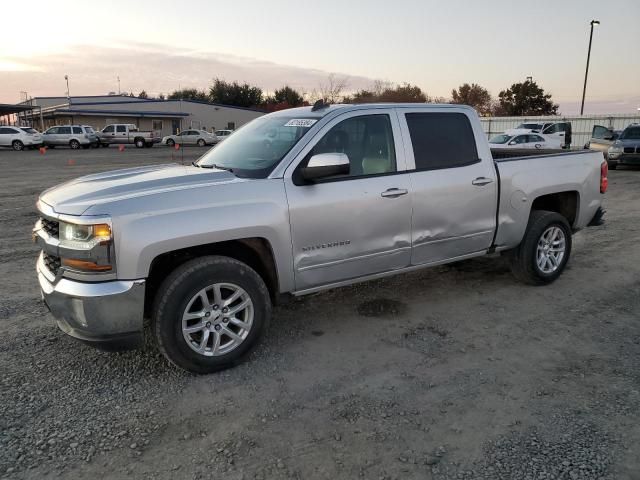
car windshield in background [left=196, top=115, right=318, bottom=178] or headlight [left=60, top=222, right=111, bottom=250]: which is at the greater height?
car windshield in background [left=196, top=115, right=318, bottom=178]

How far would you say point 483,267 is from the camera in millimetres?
6285

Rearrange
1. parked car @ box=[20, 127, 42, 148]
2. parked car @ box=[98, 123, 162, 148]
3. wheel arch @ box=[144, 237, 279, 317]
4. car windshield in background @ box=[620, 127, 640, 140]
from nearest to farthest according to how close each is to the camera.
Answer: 1. wheel arch @ box=[144, 237, 279, 317]
2. car windshield in background @ box=[620, 127, 640, 140]
3. parked car @ box=[20, 127, 42, 148]
4. parked car @ box=[98, 123, 162, 148]

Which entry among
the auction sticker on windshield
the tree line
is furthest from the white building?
the auction sticker on windshield

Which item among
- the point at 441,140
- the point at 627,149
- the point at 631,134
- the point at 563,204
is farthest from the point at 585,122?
the point at 441,140

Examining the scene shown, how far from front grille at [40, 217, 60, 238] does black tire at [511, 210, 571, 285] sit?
435 centimetres

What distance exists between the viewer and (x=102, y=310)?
124 inches

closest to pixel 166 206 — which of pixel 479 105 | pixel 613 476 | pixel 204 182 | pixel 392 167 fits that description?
pixel 204 182

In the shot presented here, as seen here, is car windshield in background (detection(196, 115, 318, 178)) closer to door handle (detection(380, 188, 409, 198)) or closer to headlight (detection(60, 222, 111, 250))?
door handle (detection(380, 188, 409, 198))

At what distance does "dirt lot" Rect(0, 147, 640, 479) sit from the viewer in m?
2.68

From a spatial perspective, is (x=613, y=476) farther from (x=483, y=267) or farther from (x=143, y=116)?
(x=143, y=116)

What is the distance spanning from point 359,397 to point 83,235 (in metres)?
2.08

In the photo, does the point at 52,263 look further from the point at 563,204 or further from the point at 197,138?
the point at 197,138

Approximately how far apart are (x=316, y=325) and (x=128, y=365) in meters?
1.60

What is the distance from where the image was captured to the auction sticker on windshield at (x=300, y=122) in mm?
4127
